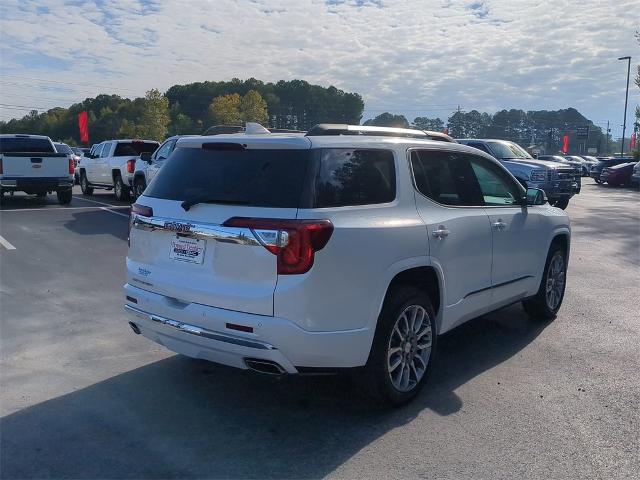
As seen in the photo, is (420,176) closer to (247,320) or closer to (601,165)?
(247,320)

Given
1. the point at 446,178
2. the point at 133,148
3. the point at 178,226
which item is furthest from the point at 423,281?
the point at 133,148

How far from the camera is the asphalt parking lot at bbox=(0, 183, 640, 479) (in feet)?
12.0

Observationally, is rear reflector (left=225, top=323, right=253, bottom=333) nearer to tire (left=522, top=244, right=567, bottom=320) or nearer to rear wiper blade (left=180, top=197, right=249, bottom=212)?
rear wiper blade (left=180, top=197, right=249, bottom=212)

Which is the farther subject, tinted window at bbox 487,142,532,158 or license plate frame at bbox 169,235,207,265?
tinted window at bbox 487,142,532,158

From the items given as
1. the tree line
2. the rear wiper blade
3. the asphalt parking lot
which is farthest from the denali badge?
the tree line

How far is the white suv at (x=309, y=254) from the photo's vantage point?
150 inches

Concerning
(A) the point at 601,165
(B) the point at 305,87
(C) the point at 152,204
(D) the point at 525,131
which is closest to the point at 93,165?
(C) the point at 152,204

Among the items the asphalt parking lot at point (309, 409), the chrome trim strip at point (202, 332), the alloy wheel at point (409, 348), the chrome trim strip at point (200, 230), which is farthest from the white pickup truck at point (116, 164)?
the alloy wheel at point (409, 348)

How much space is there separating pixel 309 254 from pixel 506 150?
55.5 ft

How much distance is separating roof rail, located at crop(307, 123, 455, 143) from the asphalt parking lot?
6.36 feet

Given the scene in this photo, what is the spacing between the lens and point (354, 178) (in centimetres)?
427

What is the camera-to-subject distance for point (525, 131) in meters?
104

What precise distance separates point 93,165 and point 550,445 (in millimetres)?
19043

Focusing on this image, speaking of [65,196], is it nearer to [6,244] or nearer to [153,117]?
[6,244]
